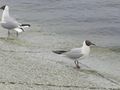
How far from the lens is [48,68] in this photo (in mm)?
9570

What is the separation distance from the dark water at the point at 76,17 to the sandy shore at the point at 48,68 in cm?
263

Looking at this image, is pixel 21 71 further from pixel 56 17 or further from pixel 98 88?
pixel 56 17

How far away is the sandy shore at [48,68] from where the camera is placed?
8.19 meters

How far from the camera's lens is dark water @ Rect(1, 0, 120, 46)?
57.2 ft

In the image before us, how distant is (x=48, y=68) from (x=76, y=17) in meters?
11.7

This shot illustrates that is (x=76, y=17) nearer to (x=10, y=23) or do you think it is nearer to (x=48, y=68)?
(x=10, y=23)

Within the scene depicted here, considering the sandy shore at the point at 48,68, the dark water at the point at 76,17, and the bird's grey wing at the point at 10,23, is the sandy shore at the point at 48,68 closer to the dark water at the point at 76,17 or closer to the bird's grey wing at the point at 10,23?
the bird's grey wing at the point at 10,23

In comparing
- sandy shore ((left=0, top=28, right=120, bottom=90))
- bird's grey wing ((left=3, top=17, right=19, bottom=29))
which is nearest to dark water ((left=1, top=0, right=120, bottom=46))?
sandy shore ((left=0, top=28, right=120, bottom=90))

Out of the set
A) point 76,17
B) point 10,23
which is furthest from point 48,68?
point 76,17

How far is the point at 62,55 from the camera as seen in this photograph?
11.1m

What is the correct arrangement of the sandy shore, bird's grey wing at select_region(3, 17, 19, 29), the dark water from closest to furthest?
the sandy shore → bird's grey wing at select_region(3, 17, 19, 29) → the dark water

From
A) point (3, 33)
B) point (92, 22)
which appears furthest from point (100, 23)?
point (3, 33)

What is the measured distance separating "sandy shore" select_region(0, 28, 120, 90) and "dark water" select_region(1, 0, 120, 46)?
2634 millimetres

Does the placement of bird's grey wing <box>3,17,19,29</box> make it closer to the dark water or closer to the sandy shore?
the sandy shore
